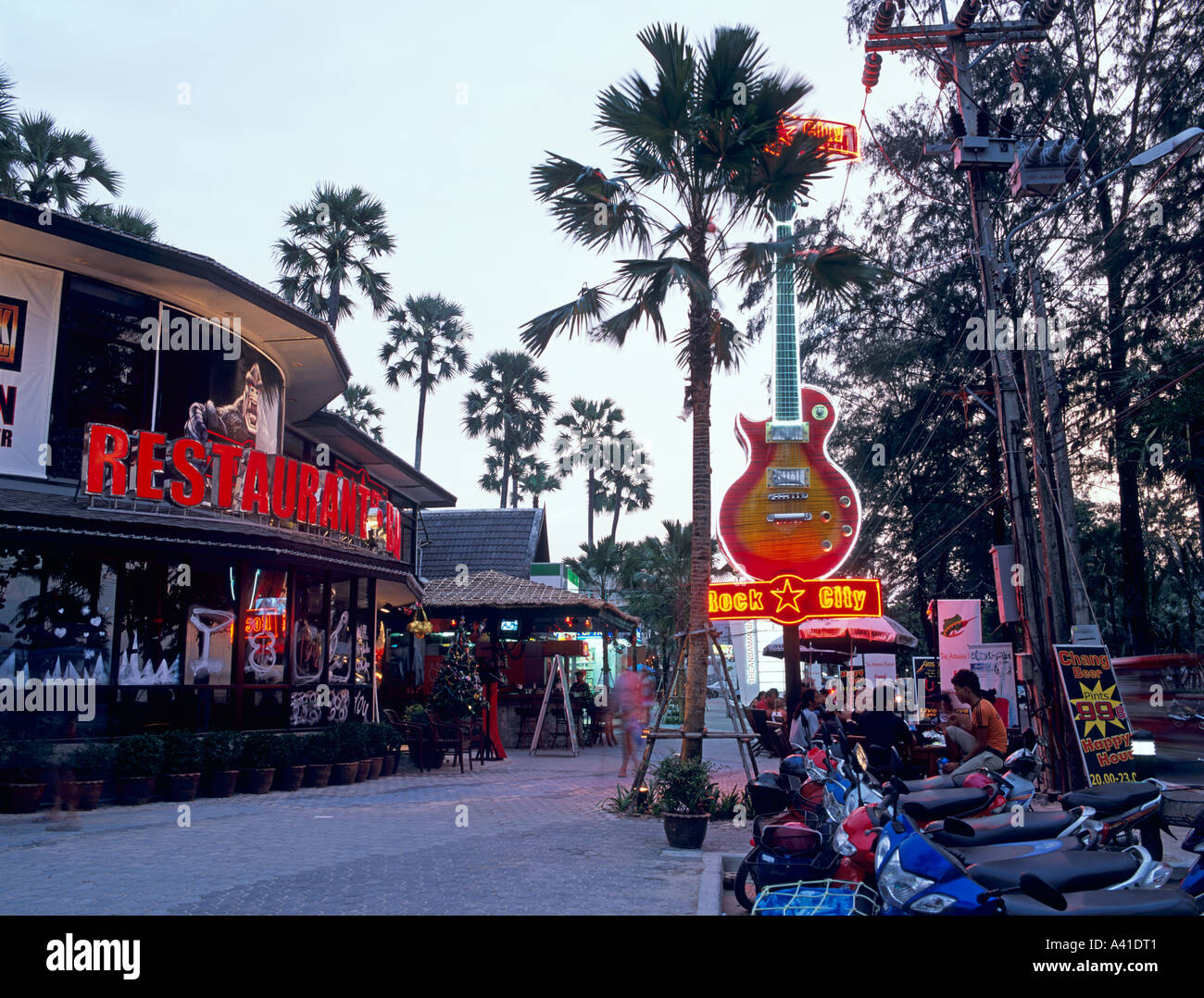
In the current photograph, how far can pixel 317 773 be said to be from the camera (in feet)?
46.7

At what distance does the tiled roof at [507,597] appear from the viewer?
2198 centimetres

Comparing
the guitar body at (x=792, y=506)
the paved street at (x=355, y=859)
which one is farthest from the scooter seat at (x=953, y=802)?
the guitar body at (x=792, y=506)

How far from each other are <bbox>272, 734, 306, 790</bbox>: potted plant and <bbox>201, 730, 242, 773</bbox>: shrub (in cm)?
57

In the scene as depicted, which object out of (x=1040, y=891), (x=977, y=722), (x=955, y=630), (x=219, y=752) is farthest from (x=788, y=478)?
(x=1040, y=891)

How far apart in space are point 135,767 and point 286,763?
2240 mm

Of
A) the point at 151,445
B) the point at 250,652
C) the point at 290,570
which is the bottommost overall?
the point at 250,652

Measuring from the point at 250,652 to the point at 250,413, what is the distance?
13.6ft

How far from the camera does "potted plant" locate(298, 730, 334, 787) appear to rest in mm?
14188

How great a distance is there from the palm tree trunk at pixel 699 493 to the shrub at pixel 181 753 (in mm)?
6556

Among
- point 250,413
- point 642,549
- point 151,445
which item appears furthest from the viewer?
point 642,549
